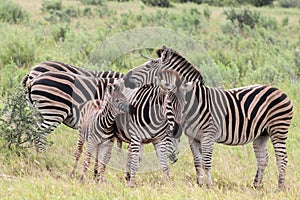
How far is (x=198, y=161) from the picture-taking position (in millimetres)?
6594

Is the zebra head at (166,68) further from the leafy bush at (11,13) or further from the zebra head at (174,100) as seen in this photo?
the leafy bush at (11,13)

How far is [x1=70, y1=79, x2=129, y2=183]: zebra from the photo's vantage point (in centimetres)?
613

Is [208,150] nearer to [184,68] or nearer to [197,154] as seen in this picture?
[197,154]

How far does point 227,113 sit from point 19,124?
2.48 m

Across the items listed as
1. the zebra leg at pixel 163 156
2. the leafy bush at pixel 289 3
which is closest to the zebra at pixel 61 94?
the zebra leg at pixel 163 156

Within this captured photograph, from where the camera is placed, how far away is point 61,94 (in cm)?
730

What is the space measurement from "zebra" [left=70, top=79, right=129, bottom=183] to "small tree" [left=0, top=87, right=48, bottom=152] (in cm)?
67

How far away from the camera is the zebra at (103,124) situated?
613 centimetres

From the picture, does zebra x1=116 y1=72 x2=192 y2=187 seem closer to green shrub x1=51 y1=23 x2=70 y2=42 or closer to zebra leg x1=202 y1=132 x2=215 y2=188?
zebra leg x1=202 y1=132 x2=215 y2=188

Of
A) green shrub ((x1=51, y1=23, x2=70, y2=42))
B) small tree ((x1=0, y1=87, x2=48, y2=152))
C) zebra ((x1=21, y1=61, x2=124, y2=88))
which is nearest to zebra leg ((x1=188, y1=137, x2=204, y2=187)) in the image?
zebra ((x1=21, y1=61, x2=124, y2=88))

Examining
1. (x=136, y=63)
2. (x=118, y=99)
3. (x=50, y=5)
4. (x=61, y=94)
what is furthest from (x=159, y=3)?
(x=118, y=99)

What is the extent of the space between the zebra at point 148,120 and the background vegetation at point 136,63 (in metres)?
0.32

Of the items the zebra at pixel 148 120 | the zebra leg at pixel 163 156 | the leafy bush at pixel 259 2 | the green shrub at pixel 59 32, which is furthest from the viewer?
the leafy bush at pixel 259 2

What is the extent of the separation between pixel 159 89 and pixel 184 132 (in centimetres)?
60
